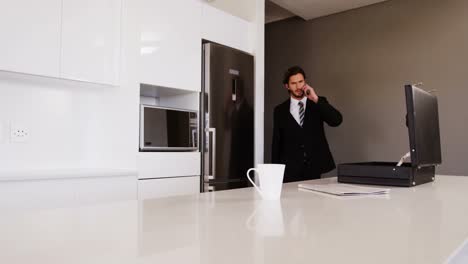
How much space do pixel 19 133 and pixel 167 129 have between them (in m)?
0.88

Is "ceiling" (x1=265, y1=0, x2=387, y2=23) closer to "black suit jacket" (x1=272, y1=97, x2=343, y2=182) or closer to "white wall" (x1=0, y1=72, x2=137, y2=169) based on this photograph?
"black suit jacket" (x1=272, y1=97, x2=343, y2=182)

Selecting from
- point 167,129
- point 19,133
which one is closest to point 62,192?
point 19,133

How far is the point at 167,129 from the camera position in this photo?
2.66m

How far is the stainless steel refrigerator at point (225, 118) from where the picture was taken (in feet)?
9.42

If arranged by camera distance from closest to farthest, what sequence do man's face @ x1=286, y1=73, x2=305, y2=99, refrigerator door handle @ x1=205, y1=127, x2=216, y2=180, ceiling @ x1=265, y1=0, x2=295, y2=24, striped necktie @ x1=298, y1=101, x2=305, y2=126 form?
refrigerator door handle @ x1=205, y1=127, x2=216, y2=180
man's face @ x1=286, y1=73, x2=305, y2=99
striped necktie @ x1=298, y1=101, x2=305, y2=126
ceiling @ x1=265, y1=0, x2=295, y2=24

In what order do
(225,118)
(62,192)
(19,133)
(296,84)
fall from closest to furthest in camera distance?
(62,192), (19,133), (225,118), (296,84)

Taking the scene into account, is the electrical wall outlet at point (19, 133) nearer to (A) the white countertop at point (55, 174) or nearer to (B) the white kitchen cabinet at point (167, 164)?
(A) the white countertop at point (55, 174)

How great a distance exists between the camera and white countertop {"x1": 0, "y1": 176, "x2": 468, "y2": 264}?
476 mm

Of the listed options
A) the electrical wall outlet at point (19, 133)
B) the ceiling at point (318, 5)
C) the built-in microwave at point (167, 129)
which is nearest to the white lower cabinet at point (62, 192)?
the built-in microwave at point (167, 129)

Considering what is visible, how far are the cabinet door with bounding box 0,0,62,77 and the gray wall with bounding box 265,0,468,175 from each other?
9.29 ft

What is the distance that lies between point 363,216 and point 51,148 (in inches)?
82.0

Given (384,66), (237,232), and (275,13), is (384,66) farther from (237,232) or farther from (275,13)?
(237,232)

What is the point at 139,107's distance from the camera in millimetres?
2510

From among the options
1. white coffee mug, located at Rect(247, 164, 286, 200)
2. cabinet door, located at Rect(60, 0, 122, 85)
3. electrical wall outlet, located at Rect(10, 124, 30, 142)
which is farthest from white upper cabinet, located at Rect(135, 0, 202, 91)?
white coffee mug, located at Rect(247, 164, 286, 200)
